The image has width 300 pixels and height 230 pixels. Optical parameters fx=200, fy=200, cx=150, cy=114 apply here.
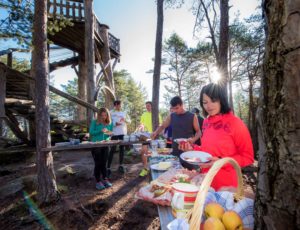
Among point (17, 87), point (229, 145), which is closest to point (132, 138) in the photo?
point (229, 145)

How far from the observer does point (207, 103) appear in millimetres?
2010

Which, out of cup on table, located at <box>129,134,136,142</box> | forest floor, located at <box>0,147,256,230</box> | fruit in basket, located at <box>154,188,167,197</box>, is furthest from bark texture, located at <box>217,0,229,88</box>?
fruit in basket, located at <box>154,188,167,197</box>

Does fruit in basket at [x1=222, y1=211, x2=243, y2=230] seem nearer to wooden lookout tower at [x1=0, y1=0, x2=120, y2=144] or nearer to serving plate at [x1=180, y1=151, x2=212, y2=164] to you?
serving plate at [x1=180, y1=151, x2=212, y2=164]

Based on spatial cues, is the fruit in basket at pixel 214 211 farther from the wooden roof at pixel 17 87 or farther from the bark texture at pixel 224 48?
the wooden roof at pixel 17 87

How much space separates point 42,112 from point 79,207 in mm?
1948

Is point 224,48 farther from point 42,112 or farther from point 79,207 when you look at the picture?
point 79,207

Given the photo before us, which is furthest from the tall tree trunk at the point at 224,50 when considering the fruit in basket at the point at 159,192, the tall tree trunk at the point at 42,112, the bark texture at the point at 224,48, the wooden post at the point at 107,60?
the wooden post at the point at 107,60

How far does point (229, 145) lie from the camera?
1.76 meters

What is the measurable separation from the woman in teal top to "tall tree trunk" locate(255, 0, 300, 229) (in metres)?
4.11

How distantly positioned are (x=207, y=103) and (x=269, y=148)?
1255mm

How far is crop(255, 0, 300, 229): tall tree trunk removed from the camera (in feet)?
2.24

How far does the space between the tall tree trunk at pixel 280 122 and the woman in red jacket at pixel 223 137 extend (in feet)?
2.67

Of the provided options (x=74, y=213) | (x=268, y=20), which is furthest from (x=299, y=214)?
(x=74, y=213)

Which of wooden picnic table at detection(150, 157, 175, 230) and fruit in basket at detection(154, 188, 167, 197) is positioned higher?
fruit in basket at detection(154, 188, 167, 197)
